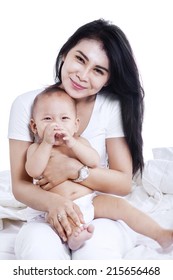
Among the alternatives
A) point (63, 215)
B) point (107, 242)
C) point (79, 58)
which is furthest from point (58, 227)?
point (79, 58)

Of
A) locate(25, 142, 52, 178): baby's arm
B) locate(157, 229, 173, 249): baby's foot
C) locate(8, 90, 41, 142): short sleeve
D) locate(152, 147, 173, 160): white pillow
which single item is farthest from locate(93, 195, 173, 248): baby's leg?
locate(152, 147, 173, 160): white pillow

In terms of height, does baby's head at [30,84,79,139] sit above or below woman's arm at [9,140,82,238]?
above

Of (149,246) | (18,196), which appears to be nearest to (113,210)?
(149,246)

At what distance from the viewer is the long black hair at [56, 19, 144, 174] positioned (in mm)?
2164

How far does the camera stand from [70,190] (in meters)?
2.11

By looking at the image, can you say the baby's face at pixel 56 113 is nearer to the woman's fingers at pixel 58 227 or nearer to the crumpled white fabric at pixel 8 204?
the woman's fingers at pixel 58 227

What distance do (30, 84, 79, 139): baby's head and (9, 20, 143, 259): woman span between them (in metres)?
0.06

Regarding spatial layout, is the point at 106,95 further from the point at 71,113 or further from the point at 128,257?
the point at 128,257

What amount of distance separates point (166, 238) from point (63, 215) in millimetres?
384

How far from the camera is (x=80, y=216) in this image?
6.48ft

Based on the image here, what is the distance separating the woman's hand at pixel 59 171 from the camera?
2090 millimetres

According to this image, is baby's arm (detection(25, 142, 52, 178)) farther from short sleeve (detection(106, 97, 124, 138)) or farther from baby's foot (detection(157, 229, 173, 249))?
baby's foot (detection(157, 229, 173, 249))

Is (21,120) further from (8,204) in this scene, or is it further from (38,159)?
(8,204)

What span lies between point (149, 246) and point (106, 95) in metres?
0.61
